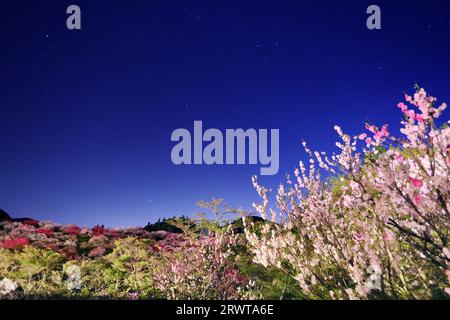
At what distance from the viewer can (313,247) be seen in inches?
170

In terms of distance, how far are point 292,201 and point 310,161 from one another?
1.66 meters

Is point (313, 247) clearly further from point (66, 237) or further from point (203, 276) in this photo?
point (66, 237)

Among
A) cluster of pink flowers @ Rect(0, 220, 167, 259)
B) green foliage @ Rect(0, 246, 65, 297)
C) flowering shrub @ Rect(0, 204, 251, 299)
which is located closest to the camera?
flowering shrub @ Rect(0, 204, 251, 299)

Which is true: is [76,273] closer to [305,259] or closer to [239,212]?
[239,212]

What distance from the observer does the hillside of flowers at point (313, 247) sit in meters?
2.50

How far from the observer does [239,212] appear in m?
6.80

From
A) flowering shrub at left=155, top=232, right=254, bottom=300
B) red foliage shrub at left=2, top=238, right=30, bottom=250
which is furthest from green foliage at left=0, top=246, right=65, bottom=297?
flowering shrub at left=155, top=232, right=254, bottom=300

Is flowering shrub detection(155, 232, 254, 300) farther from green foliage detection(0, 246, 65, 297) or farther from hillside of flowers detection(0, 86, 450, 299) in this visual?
green foliage detection(0, 246, 65, 297)

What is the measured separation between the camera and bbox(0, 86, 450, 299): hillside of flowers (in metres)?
2.50

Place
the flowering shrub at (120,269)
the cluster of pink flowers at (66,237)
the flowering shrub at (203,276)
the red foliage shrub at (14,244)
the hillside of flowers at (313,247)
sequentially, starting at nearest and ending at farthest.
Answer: the hillside of flowers at (313,247) → the flowering shrub at (203,276) → the flowering shrub at (120,269) → the red foliage shrub at (14,244) → the cluster of pink flowers at (66,237)

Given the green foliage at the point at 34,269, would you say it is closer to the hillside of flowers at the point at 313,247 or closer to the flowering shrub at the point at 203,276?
the hillside of flowers at the point at 313,247

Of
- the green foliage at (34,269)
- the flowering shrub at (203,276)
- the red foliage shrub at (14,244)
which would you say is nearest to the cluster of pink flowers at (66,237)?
the red foliage shrub at (14,244)

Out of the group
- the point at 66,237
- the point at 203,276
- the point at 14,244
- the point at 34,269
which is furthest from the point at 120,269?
the point at 66,237
